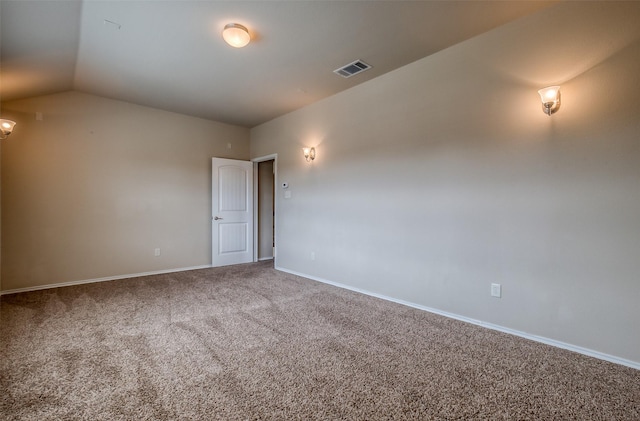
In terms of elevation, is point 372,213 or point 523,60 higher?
point 523,60

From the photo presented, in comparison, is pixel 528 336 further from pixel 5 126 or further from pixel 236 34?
pixel 5 126

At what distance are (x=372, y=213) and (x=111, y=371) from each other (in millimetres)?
2997

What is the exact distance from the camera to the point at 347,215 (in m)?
4.11

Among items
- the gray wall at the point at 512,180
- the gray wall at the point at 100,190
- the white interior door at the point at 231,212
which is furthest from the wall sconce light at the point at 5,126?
the gray wall at the point at 512,180

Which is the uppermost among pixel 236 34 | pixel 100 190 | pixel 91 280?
pixel 236 34

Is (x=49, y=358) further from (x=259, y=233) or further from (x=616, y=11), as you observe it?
(x=616, y=11)

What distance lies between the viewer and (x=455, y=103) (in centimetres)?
299

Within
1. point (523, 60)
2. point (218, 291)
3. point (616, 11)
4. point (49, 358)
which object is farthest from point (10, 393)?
point (616, 11)

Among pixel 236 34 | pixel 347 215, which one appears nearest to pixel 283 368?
pixel 347 215

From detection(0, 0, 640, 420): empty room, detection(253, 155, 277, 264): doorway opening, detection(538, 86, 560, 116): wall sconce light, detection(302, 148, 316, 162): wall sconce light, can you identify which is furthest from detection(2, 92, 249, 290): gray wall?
detection(538, 86, 560, 116): wall sconce light

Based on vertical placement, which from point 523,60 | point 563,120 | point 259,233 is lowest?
point 259,233

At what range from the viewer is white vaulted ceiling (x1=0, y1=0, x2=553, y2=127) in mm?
2387

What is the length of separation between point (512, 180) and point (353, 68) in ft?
7.10

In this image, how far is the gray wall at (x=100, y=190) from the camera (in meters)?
3.88
